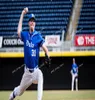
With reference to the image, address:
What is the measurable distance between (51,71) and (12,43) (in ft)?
9.83

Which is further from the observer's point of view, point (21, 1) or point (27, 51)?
point (21, 1)

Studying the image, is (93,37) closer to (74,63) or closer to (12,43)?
(74,63)

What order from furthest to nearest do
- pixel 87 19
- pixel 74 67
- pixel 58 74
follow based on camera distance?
pixel 87 19 → pixel 58 74 → pixel 74 67

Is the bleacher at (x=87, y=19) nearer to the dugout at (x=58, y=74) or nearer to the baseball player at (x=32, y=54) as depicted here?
the dugout at (x=58, y=74)

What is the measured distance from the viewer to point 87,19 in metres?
24.8

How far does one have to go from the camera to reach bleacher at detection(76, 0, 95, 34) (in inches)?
939

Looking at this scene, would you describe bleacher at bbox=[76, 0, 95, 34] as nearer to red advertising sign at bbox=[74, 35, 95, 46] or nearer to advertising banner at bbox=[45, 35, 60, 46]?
red advertising sign at bbox=[74, 35, 95, 46]

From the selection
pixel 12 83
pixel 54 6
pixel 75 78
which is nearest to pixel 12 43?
pixel 12 83

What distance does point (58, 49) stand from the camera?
68.4 ft

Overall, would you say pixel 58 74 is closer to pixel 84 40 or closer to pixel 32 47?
pixel 84 40

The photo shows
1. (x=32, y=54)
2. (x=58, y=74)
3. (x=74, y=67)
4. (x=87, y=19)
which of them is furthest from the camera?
(x=87, y=19)

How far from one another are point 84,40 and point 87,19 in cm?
492

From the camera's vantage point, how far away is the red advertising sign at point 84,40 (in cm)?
2006

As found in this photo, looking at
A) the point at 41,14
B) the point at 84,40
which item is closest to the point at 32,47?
the point at 84,40
